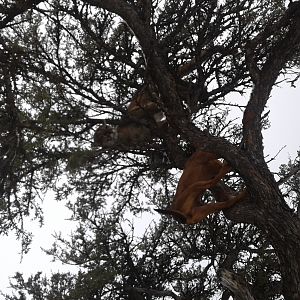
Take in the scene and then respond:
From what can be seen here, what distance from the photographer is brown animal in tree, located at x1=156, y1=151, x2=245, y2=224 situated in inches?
226

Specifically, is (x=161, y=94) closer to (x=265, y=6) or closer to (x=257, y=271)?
(x=265, y=6)

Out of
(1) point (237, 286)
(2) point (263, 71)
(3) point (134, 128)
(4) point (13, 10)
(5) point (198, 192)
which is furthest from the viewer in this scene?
(3) point (134, 128)

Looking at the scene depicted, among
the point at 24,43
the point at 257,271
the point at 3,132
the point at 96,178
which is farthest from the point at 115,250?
the point at 24,43

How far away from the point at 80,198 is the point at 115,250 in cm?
143

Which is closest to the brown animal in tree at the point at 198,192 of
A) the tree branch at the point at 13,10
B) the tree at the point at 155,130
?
the tree at the point at 155,130

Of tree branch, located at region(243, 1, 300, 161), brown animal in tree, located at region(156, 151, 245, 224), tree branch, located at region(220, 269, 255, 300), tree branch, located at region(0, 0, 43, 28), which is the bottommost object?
tree branch, located at region(220, 269, 255, 300)

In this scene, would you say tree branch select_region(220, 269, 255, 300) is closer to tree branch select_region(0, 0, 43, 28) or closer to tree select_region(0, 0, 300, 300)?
tree select_region(0, 0, 300, 300)

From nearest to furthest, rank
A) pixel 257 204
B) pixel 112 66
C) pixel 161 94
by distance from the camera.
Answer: pixel 257 204, pixel 161 94, pixel 112 66

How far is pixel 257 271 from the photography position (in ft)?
25.5

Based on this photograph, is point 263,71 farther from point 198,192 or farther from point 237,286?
point 237,286

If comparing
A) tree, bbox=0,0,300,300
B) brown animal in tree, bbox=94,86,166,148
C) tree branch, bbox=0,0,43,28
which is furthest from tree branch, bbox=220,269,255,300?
tree branch, bbox=0,0,43,28

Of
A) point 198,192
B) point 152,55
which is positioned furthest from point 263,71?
point 198,192

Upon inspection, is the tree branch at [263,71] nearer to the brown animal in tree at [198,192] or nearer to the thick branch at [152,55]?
the brown animal in tree at [198,192]

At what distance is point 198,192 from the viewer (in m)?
5.84
